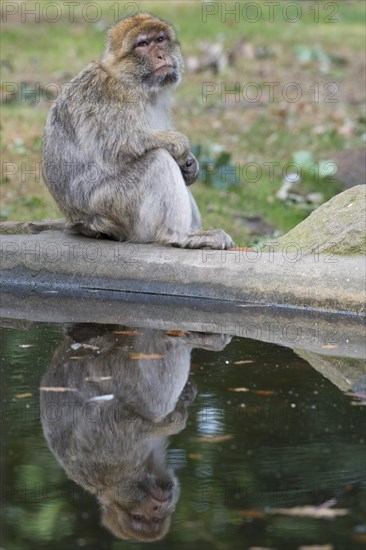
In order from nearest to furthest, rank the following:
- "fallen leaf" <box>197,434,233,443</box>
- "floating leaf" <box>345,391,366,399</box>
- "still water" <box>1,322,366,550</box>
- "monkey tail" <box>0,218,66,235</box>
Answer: "still water" <box>1,322,366,550</box> → "fallen leaf" <box>197,434,233,443</box> → "floating leaf" <box>345,391,366,399</box> → "monkey tail" <box>0,218,66,235</box>

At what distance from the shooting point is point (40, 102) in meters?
14.2

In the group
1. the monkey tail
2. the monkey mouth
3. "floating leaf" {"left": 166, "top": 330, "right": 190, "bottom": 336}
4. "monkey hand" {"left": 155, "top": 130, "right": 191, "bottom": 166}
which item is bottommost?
"floating leaf" {"left": 166, "top": 330, "right": 190, "bottom": 336}

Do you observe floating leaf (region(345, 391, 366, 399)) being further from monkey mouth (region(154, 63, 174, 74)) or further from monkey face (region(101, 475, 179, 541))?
monkey mouth (region(154, 63, 174, 74))

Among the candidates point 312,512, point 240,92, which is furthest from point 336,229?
point 240,92

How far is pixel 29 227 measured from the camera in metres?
8.30

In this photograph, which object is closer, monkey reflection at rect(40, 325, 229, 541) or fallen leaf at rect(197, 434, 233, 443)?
monkey reflection at rect(40, 325, 229, 541)

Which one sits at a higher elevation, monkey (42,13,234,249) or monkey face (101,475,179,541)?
monkey (42,13,234,249)

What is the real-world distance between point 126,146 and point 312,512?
3.86 meters

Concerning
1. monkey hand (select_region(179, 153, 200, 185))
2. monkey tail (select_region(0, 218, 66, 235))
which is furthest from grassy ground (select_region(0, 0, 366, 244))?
monkey hand (select_region(179, 153, 200, 185))

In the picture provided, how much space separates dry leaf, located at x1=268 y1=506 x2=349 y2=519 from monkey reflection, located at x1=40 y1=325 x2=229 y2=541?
434 mm

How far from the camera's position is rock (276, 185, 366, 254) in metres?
7.43

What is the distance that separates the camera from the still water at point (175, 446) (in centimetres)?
419

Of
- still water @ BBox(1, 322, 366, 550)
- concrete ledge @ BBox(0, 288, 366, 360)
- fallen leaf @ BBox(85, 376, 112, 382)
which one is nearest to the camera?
still water @ BBox(1, 322, 366, 550)

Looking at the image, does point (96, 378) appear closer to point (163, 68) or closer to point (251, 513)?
point (251, 513)
